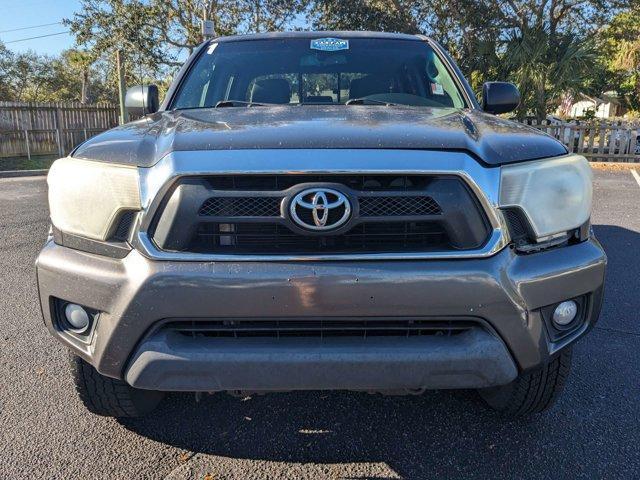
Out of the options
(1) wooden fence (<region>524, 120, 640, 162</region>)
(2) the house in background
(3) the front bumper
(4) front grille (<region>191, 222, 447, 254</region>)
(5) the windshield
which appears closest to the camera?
(3) the front bumper

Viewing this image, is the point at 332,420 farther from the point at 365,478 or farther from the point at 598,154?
the point at 598,154

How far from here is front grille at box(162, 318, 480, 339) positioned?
6.15 ft

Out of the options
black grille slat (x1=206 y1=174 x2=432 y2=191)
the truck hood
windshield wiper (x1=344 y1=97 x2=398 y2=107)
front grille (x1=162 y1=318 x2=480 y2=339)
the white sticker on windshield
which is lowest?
front grille (x1=162 y1=318 x2=480 y2=339)

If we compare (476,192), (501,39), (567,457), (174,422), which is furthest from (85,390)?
(501,39)

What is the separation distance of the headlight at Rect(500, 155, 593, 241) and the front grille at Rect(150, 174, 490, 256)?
6.3 inches

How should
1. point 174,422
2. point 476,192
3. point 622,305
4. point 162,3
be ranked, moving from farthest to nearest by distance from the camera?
point 162,3 → point 622,305 → point 174,422 → point 476,192

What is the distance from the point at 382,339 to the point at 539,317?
55 cm

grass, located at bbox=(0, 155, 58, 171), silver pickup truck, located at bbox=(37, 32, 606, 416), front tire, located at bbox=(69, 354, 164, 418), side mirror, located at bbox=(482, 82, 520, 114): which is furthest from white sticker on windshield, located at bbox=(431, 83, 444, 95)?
grass, located at bbox=(0, 155, 58, 171)

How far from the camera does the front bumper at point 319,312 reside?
1798mm

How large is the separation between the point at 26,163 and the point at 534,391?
15.4 m

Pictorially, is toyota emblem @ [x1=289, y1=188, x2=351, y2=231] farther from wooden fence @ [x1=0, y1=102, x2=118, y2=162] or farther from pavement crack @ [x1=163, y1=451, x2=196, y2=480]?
wooden fence @ [x1=0, y1=102, x2=118, y2=162]

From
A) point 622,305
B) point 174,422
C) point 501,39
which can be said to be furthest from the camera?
point 501,39

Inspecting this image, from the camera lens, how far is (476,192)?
74.2 inches

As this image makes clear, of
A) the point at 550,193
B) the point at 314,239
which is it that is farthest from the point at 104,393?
the point at 550,193
